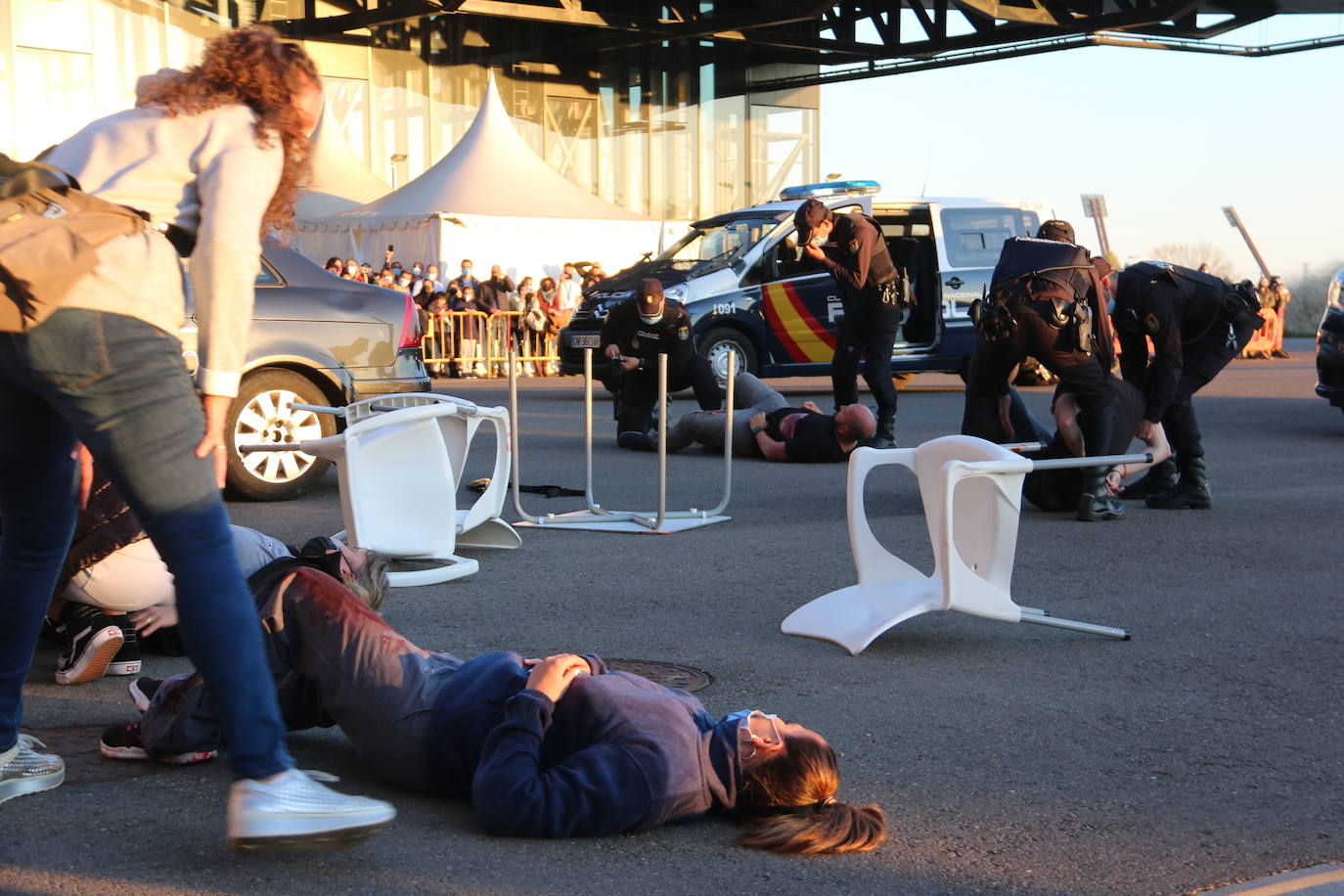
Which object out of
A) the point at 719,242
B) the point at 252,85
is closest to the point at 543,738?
the point at 252,85

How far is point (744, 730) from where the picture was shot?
3199 millimetres

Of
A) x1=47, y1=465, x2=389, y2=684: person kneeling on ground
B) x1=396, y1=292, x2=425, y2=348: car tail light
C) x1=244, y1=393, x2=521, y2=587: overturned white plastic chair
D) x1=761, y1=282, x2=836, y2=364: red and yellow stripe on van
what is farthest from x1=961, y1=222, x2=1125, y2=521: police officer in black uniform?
x1=761, y1=282, x2=836, y2=364: red and yellow stripe on van

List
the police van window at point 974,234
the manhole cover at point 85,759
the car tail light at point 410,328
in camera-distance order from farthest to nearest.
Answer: the police van window at point 974,234, the car tail light at point 410,328, the manhole cover at point 85,759

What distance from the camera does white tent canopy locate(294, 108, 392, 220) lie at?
1086 inches

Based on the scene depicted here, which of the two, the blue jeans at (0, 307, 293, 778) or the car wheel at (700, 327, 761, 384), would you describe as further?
the car wheel at (700, 327, 761, 384)

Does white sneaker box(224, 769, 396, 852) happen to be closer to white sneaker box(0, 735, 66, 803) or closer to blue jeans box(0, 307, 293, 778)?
blue jeans box(0, 307, 293, 778)

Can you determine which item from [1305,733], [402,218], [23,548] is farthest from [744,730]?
[402,218]

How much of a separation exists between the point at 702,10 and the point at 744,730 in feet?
129

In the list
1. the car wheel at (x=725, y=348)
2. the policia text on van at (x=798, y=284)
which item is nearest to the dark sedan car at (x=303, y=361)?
the policia text on van at (x=798, y=284)

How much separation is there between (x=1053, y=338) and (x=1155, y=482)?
1678mm

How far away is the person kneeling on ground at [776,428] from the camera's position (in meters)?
10.8

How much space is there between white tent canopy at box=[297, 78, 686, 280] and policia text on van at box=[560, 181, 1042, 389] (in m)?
8.53

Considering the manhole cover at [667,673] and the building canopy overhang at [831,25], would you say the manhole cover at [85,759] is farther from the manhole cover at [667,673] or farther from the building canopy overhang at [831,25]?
the building canopy overhang at [831,25]

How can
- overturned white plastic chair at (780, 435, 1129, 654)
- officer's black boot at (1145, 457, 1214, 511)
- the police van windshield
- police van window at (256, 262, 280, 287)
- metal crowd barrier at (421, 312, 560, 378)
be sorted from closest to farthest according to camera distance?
overturned white plastic chair at (780, 435, 1129, 654)
officer's black boot at (1145, 457, 1214, 511)
police van window at (256, 262, 280, 287)
the police van windshield
metal crowd barrier at (421, 312, 560, 378)
